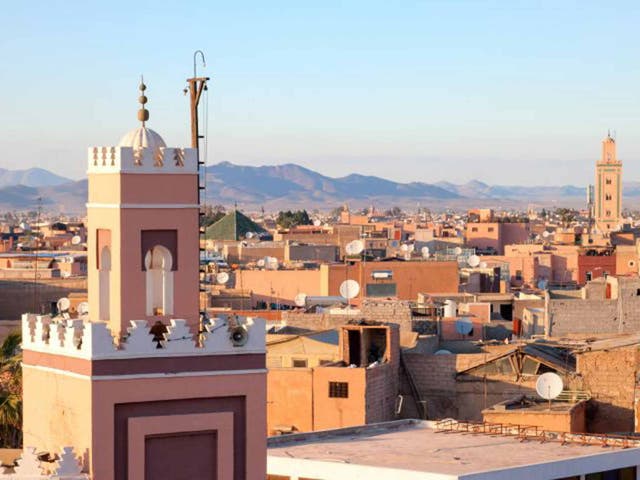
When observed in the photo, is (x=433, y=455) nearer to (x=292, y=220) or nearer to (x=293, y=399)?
(x=293, y=399)

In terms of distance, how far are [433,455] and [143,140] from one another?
26.8 ft

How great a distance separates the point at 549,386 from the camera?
2220cm

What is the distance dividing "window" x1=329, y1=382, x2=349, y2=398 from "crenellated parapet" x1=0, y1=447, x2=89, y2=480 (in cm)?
1243

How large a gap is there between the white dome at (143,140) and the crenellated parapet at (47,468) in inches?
77.3

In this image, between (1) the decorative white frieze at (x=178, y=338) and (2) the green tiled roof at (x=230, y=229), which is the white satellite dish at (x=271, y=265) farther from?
(1) the decorative white frieze at (x=178, y=338)

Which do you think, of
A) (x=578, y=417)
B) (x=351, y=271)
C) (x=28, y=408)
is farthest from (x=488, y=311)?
(x=28, y=408)

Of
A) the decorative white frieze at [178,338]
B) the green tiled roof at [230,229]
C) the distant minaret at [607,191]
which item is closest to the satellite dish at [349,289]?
the decorative white frieze at [178,338]

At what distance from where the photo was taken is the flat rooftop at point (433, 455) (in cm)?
1788

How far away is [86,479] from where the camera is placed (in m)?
11.1

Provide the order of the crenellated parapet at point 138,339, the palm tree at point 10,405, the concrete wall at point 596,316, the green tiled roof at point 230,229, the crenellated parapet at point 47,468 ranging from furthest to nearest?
the green tiled roof at point 230,229, the concrete wall at point 596,316, the palm tree at point 10,405, the crenellated parapet at point 138,339, the crenellated parapet at point 47,468

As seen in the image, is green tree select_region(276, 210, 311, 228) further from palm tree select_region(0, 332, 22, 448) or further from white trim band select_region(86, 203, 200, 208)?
white trim band select_region(86, 203, 200, 208)

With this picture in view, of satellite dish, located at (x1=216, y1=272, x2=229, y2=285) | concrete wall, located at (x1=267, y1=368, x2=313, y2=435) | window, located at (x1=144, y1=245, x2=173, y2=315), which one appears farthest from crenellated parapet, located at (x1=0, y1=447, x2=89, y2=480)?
satellite dish, located at (x1=216, y1=272, x2=229, y2=285)

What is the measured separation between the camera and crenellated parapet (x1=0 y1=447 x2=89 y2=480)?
36.1 ft

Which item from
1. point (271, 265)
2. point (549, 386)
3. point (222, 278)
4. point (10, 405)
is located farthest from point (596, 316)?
point (271, 265)
